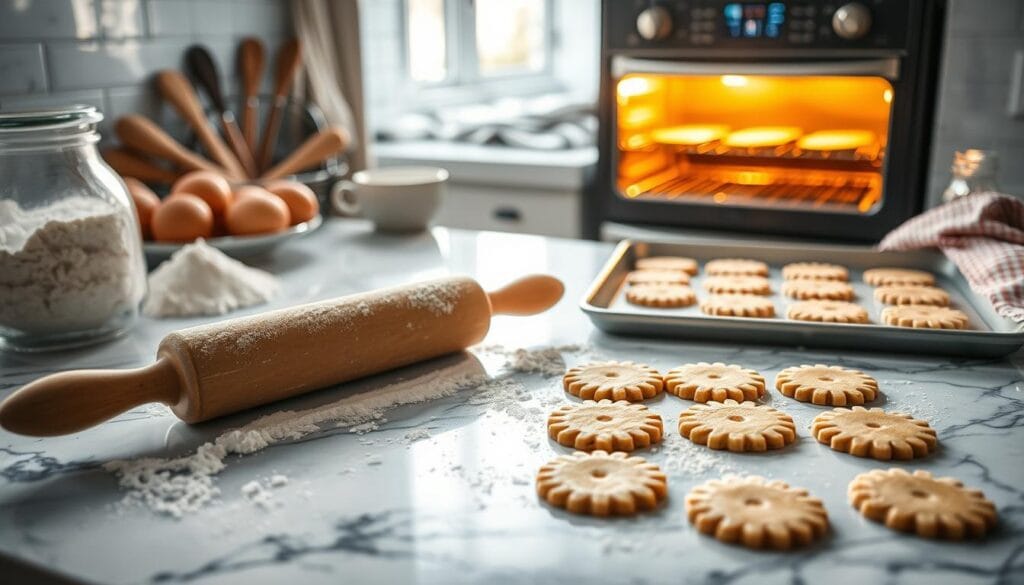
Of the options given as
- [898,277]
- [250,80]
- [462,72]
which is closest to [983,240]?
[898,277]

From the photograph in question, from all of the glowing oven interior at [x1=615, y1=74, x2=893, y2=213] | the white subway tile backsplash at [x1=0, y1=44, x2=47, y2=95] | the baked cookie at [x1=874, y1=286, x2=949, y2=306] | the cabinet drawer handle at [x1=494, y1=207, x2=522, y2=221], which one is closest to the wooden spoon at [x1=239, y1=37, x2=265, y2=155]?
the white subway tile backsplash at [x1=0, y1=44, x2=47, y2=95]

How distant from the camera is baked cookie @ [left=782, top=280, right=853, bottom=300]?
1071 millimetres

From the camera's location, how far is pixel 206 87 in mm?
1744

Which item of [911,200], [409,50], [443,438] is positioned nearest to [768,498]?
[443,438]

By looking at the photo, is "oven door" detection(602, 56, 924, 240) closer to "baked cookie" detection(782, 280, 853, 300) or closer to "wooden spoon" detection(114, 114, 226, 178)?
"baked cookie" detection(782, 280, 853, 300)

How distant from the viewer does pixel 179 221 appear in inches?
48.8

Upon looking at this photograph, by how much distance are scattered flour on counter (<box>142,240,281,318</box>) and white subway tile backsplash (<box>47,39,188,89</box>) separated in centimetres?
58

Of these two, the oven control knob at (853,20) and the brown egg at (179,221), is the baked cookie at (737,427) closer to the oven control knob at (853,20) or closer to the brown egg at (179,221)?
the brown egg at (179,221)

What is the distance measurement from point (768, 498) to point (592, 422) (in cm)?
17

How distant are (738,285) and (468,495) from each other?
1.91ft

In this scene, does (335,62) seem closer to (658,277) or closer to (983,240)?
(658,277)

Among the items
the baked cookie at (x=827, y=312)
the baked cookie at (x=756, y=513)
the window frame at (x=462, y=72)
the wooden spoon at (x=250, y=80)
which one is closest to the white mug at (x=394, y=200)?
the wooden spoon at (x=250, y=80)

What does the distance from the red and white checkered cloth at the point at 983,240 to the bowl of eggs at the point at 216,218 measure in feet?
2.81

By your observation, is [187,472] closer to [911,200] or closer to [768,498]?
[768,498]
